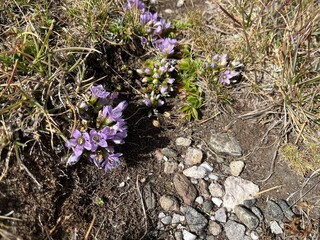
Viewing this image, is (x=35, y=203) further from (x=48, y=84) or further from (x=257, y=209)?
(x=257, y=209)

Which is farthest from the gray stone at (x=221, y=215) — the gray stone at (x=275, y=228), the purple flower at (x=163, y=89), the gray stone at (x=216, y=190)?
the purple flower at (x=163, y=89)

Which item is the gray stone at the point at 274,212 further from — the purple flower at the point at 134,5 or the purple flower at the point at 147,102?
the purple flower at the point at 134,5

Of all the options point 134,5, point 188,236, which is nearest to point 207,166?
point 188,236

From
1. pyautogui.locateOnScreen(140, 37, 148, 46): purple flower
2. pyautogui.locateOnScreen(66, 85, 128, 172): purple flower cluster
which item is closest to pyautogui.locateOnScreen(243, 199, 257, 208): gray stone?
pyautogui.locateOnScreen(66, 85, 128, 172): purple flower cluster

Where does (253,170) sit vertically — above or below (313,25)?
below

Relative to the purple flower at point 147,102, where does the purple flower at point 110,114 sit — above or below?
above

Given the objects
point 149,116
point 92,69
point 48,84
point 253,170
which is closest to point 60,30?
point 92,69
